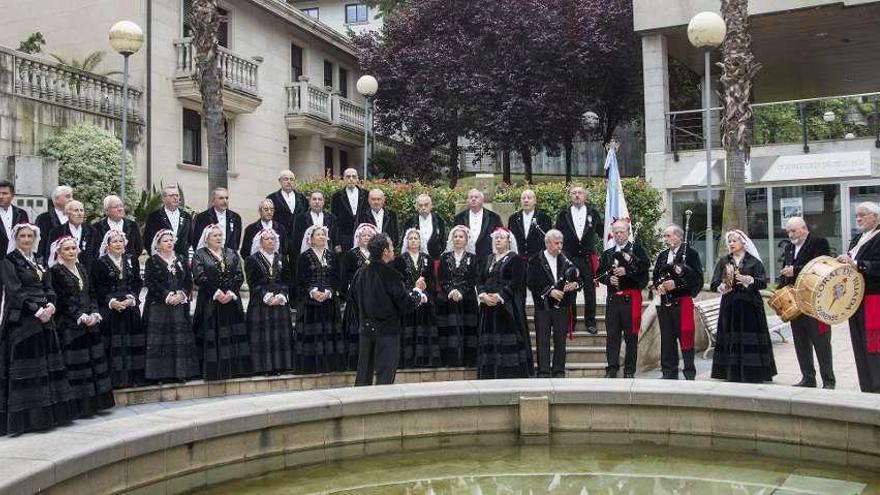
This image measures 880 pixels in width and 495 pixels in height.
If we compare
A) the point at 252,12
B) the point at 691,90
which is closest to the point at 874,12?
the point at 691,90

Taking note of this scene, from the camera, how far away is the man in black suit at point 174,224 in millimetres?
9492

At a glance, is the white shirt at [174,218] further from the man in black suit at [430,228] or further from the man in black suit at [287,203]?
the man in black suit at [430,228]

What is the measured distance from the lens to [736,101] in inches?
622

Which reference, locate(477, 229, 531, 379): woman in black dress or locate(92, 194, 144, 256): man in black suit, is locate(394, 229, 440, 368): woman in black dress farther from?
locate(92, 194, 144, 256): man in black suit

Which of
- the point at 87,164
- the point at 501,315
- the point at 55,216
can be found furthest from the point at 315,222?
the point at 87,164

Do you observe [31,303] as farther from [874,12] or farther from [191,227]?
[874,12]

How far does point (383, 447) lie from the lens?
6.37m

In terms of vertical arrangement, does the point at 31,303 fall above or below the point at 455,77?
below

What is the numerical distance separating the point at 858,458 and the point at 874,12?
17.2 m

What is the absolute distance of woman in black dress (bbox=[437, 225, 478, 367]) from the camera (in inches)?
369

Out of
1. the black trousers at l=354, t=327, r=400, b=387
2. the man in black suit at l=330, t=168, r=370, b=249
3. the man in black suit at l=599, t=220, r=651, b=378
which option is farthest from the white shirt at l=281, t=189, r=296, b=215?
the man in black suit at l=599, t=220, r=651, b=378

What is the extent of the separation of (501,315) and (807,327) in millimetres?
3071

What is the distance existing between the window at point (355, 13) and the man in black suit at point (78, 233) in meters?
33.8

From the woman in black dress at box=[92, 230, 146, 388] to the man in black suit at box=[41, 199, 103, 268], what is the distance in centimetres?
10
